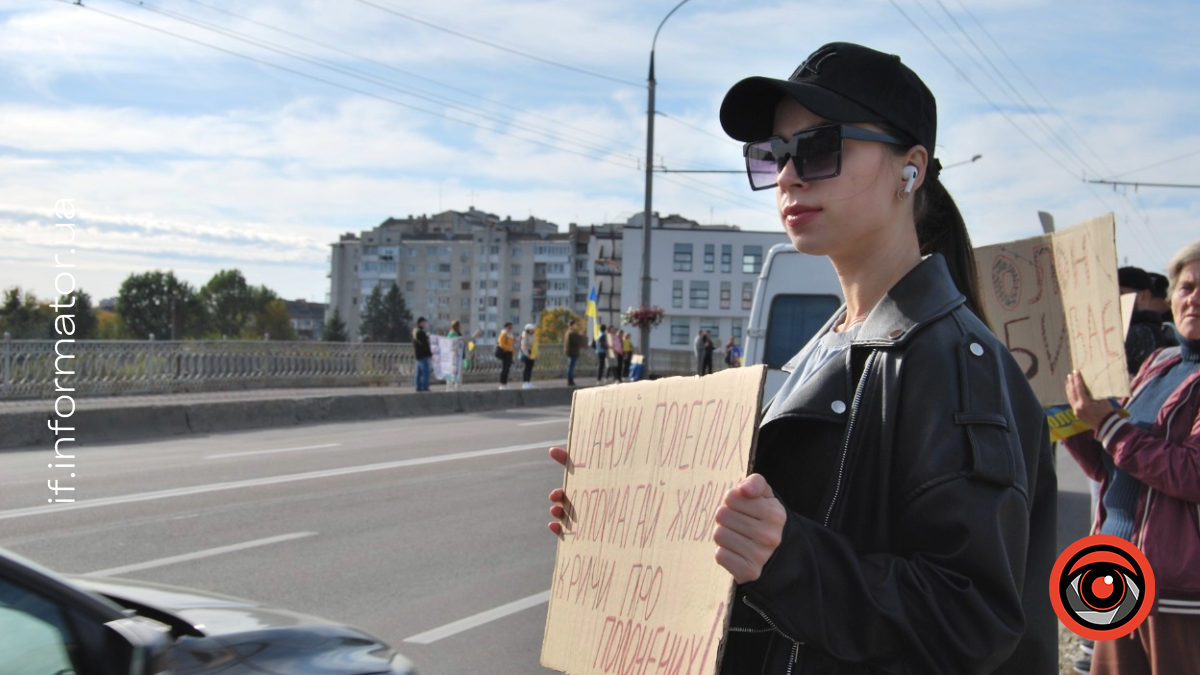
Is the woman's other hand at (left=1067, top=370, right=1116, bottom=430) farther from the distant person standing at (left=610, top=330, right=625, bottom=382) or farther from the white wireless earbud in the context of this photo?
the distant person standing at (left=610, top=330, right=625, bottom=382)

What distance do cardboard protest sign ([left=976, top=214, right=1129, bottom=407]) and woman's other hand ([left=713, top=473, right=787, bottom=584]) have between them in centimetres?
196

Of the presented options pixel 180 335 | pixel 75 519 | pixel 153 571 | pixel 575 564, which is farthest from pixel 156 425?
pixel 180 335

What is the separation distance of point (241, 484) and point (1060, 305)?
952 centimetres

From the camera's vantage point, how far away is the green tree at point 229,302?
16112cm

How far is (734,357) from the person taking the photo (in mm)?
43531

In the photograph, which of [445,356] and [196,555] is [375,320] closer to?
[445,356]

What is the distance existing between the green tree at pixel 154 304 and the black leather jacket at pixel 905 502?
436 ft

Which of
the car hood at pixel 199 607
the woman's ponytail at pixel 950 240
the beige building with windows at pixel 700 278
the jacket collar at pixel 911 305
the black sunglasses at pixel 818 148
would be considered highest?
the beige building with windows at pixel 700 278

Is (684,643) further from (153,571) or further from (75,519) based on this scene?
(75,519)

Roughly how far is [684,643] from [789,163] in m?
0.77

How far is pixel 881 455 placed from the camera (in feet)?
4.83

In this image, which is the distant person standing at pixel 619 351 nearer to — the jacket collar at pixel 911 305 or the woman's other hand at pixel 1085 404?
the woman's other hand at pixel 1085 404

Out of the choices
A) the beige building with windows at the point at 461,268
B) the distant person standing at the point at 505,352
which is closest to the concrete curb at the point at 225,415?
the distant person standing at the point at 505,352

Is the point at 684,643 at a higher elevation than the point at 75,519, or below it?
higher
